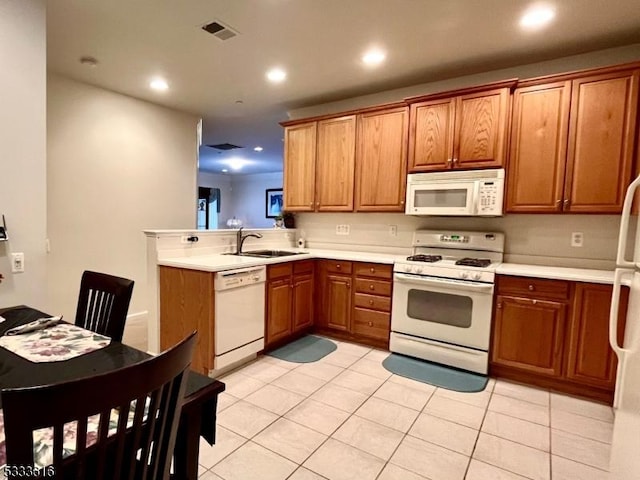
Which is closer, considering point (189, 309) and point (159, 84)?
point (189, 309)

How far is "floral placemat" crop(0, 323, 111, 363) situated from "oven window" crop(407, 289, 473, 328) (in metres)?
2.48

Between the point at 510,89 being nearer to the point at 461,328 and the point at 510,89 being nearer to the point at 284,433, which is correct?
the point at 461,328

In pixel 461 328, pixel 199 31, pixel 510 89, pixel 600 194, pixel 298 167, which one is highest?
pixel 199 31

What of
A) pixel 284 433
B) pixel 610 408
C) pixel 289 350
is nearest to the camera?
pixel 284 433

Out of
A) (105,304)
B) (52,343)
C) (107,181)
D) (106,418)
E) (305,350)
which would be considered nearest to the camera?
(106,418)

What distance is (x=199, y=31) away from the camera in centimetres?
258

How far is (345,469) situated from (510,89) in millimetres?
3056

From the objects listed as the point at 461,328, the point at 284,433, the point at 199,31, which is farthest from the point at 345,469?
the point at 199,31

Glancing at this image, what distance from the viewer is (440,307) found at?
3068 mm

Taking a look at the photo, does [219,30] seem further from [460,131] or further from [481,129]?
[481,129]

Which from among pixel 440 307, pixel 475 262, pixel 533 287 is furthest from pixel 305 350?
pixel 533 287

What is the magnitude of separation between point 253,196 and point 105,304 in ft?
31.0

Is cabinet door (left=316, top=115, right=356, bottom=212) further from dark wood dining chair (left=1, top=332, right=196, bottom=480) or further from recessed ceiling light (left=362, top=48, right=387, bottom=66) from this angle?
dark wood dining chair (left=1, top=332, right=196, bottom=480)

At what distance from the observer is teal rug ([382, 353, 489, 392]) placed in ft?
9.03
